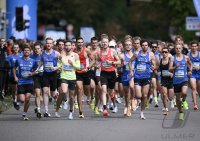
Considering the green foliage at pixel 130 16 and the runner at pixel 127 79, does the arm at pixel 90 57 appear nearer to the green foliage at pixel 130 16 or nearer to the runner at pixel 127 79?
the runner at pixel 127 79

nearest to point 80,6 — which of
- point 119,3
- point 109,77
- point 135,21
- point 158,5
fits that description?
point 135,21

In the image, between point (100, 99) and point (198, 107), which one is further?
point (198, 107)

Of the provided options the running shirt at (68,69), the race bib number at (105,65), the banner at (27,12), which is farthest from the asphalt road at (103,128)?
the banner at (27,12)

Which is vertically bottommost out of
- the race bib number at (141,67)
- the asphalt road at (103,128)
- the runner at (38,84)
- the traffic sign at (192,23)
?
the asphalt road at (103,128)

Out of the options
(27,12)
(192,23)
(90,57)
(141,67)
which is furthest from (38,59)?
(192,23)

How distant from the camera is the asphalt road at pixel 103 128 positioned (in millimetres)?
17234

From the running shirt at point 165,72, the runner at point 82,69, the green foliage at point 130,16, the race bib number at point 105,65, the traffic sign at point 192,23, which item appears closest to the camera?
the runner at point 82,69

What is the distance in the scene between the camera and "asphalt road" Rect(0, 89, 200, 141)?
56.5ft

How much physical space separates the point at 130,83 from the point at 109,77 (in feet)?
2.50

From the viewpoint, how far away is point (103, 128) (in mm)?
19094

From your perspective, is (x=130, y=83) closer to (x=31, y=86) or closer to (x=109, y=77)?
(x=109, y=77)

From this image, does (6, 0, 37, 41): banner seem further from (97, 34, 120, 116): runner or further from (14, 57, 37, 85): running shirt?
(14, 57, 37, 85): running shirt

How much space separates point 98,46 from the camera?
2455 cm

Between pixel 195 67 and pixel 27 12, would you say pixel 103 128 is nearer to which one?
pixel 195 67
